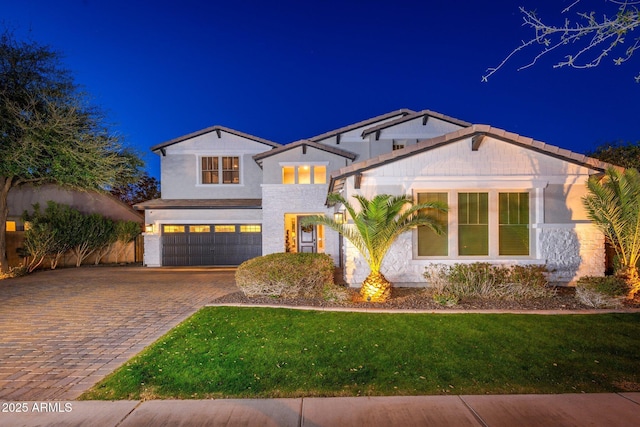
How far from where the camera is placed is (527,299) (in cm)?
843

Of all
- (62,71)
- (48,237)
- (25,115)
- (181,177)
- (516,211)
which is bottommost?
(48,237)

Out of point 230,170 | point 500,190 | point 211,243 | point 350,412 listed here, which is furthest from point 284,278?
point 230,170

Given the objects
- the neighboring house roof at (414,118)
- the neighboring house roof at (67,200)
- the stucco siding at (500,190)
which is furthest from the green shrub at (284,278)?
the neighboring house roof at (67,200)

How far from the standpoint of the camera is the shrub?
7863 millimetres

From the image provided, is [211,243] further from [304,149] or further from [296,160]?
[304,149]

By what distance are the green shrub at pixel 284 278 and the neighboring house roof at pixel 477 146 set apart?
260 cm

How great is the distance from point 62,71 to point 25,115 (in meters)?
2.42

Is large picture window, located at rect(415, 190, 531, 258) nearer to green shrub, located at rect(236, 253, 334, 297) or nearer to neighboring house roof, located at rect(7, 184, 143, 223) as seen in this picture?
green shrub, located at rect(236, 253, 334, 297)

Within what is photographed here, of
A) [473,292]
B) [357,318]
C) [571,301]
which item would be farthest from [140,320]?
[571,301]

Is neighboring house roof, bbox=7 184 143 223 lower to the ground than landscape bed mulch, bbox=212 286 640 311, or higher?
higher

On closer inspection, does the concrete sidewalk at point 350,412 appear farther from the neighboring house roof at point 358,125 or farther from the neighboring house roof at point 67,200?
the neighboring house roof at point 67,200

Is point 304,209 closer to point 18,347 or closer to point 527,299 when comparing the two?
point 527,299

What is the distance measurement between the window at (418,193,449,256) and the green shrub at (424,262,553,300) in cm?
91

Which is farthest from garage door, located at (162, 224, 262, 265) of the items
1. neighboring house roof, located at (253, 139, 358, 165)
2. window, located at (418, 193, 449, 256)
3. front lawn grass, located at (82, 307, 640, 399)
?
front lawn grass, located at (82, 307, 640, 399)
